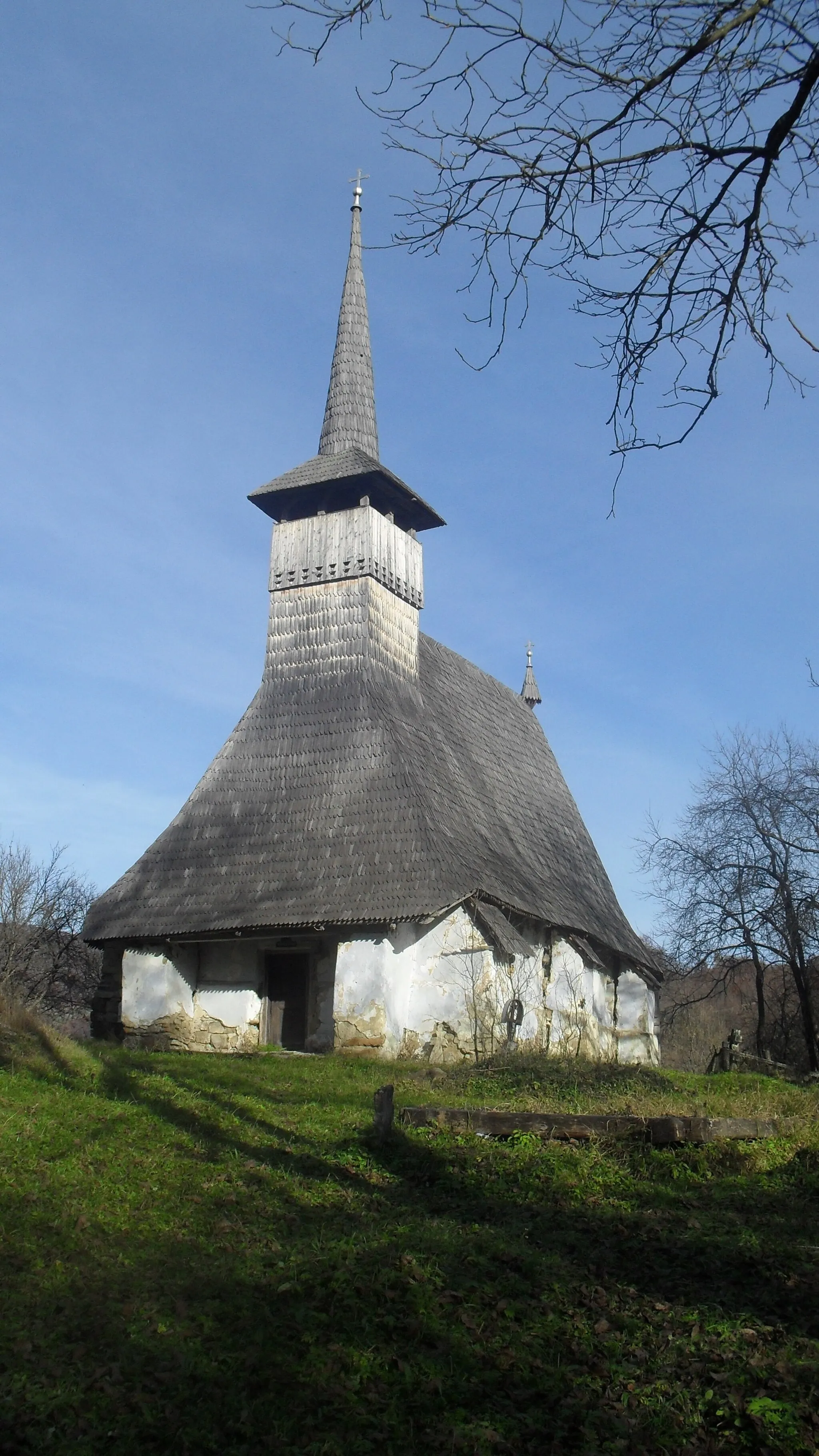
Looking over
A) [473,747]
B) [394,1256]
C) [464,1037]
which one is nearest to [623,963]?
[473,747]

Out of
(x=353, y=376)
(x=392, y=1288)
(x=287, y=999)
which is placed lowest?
(x=392, y=1288)

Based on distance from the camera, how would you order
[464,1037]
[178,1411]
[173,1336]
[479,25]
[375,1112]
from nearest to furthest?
[479,25]
[178,1411]
[173,1336]
[375,1112]
[464,1037]

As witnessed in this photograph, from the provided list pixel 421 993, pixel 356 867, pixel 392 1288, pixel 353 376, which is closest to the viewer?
pixel 392 1288

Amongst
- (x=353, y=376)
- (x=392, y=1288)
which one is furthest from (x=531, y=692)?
(x=392, y=1288)

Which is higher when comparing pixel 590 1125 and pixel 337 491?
pixel 337 491

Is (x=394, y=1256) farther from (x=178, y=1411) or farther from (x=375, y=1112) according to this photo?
(x=375, y=1112)

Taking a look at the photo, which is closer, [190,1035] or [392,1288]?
[392,1288]

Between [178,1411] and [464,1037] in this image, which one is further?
[464,1037]

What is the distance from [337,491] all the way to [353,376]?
386 centimetres

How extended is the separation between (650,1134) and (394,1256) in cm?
307

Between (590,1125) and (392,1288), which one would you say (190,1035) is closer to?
(590,1125)

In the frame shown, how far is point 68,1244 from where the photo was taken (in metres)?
7.04

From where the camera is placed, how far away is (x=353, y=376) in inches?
1067

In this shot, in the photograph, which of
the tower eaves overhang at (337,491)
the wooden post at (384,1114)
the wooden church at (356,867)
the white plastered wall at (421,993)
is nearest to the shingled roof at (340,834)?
the wooden church at (356,867)
